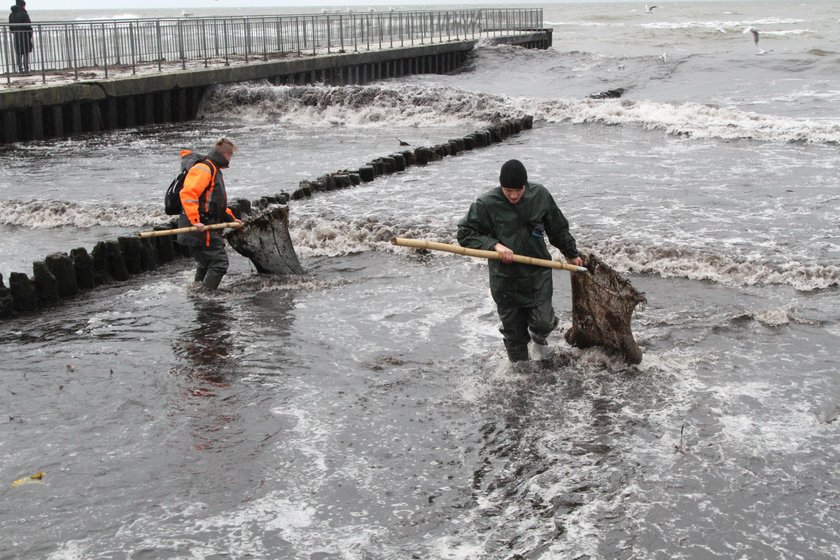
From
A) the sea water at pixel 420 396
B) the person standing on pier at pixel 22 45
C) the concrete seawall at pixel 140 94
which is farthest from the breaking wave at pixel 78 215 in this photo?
the person standing on pier at pixel 22 45

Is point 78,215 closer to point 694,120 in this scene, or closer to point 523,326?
point 523,326

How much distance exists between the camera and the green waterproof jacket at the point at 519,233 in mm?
7027

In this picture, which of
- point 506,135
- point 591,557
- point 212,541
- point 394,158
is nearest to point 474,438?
point 591,557

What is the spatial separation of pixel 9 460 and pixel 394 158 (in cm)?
1258

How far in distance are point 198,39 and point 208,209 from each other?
22.3 meters

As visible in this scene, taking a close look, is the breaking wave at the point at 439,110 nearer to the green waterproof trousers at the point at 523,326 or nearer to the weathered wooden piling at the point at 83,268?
the weathered wooden piling at the point at 83,268

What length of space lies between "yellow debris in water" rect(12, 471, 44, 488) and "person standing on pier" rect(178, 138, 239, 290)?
398 centimetres

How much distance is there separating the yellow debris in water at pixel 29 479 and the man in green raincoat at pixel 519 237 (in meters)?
3.21

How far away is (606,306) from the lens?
7672 mm

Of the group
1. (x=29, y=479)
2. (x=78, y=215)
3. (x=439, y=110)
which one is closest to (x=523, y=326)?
(x=29, y=479)

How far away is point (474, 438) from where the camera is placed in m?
6.59

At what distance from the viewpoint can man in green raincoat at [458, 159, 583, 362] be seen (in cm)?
702

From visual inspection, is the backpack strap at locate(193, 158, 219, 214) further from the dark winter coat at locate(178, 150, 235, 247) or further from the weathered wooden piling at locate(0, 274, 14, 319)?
the weathered wooden piling at locate(0, 274, 14, 319)

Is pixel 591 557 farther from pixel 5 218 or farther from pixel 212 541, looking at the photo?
pixel 5 218
